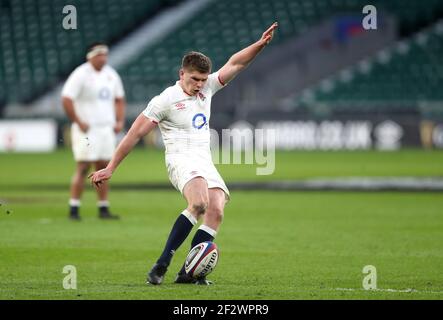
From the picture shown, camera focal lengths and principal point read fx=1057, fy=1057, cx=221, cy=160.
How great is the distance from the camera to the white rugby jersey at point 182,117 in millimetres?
9398

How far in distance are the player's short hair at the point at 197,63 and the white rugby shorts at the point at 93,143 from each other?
A: 634 centimetres

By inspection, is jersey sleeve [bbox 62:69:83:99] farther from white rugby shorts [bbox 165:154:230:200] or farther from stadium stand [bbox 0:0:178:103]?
stadium stand [bbox 0:0:178:103]

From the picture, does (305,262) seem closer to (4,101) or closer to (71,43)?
(4,101)

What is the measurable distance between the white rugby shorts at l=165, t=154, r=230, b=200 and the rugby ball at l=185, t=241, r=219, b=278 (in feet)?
Result: 1.98

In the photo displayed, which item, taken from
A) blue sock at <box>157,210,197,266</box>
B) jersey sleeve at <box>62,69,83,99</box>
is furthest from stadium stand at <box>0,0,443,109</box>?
blue sock at <box>157,210,197,266</box>

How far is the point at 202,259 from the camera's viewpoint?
9102 millimetres

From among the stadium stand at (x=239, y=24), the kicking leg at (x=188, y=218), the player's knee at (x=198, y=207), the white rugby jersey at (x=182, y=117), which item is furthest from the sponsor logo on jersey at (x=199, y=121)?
the stadium stand at (x=239, y=24)

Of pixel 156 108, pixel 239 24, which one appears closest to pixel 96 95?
pixel 156 108

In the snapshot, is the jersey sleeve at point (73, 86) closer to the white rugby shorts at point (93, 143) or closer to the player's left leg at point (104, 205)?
the white rugby shorts at point (93, 143)

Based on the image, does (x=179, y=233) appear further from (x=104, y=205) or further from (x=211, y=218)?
(x=104, y=205)

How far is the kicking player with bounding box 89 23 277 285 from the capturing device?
9.25 metres

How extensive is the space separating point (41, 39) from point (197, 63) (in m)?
32.1
